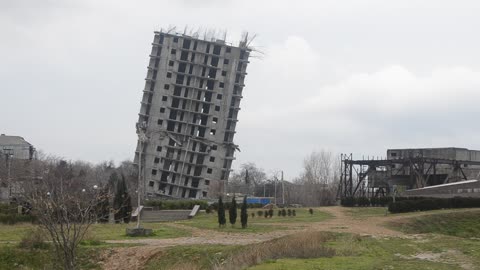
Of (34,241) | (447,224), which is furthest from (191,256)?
(447,224)

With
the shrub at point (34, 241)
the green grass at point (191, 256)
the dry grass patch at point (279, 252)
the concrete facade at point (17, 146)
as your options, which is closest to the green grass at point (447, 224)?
the green grass at point (191, 256)

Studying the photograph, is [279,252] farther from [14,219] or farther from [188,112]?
[188,112]

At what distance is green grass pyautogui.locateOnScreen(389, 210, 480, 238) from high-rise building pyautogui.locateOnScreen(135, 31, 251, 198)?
51252mm

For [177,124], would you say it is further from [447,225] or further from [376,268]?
[376,268]

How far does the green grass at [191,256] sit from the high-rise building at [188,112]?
6471 cm

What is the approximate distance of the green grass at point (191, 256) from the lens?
2250 centimetres

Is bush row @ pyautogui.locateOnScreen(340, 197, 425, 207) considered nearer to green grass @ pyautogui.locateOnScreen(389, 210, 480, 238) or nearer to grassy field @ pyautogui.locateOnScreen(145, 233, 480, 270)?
green grass @ pyautogui.locateOnScreen(389, 210, 480, 238)

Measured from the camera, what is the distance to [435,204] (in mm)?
47125

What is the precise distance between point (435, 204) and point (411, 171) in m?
22.6

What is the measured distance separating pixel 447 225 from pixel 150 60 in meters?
61.3

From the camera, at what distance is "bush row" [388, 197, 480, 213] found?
47.1 m

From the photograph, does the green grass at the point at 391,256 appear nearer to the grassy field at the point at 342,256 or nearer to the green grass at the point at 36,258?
the grassy field at the point at 342,256

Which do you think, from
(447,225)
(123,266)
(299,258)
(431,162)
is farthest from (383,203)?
(299,258)

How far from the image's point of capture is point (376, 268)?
50.2 ft
